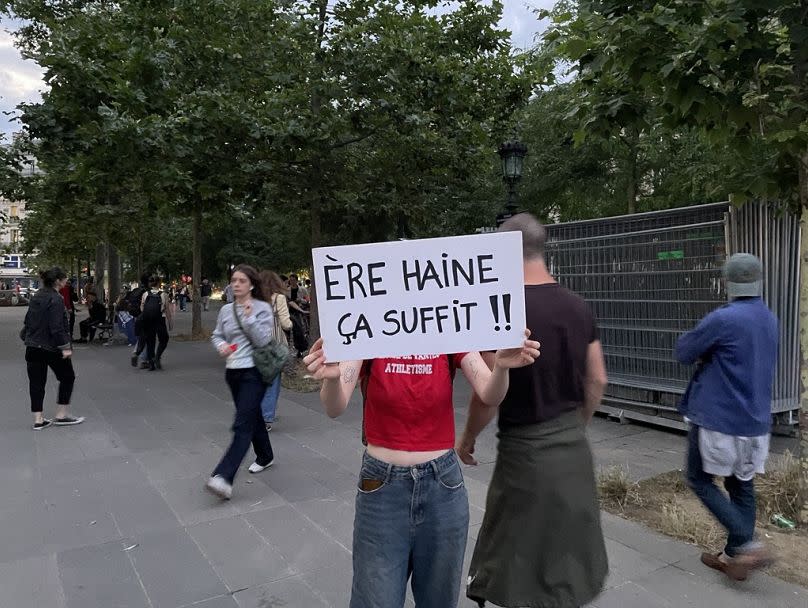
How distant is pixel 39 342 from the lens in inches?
284

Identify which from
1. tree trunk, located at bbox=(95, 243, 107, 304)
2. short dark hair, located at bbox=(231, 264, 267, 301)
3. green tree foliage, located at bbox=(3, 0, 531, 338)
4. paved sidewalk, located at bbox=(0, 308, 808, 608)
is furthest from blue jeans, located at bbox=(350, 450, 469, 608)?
tree trunk, located at bbox=(95, 243, 107, 304)

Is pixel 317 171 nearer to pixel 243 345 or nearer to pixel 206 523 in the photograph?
pixel 243 345

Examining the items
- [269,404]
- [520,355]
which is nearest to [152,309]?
[269,404]

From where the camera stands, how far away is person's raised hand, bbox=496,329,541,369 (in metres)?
2.08

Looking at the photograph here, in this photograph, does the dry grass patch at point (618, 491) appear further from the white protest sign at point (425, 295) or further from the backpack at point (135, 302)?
the backpack at point (135, 302)

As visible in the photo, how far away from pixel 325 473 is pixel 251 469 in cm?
64

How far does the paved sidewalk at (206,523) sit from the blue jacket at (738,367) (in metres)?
0.90

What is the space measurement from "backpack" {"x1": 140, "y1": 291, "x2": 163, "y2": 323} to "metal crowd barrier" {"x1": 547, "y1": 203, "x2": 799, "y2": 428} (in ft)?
24.3

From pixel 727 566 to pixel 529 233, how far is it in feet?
8.07

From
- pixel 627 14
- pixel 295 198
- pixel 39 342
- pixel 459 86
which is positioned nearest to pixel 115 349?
pixel 295 198

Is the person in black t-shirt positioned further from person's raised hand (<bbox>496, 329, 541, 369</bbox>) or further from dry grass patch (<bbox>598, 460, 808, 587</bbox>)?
dry grass patch (<bbox>598, 460, 808, 587</bbox>)

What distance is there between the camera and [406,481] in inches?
89.0

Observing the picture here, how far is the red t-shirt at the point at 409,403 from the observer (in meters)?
2.29

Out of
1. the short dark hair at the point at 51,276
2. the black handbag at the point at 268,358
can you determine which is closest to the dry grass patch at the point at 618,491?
the black handbag at the point at 268,358
